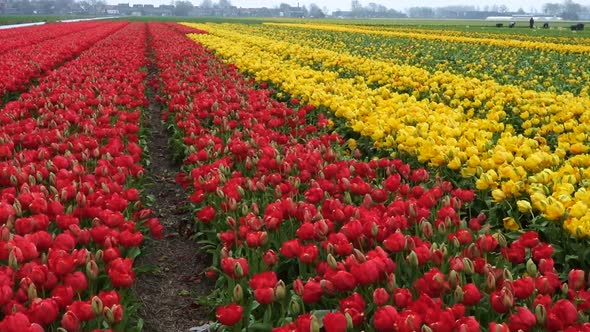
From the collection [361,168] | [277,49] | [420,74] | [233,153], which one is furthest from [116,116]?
[277,49]

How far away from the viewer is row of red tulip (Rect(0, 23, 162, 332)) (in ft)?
9.16

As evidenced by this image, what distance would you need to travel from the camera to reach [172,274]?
16.2 ft

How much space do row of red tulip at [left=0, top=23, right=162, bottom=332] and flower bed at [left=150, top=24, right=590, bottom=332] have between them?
22.2 inches

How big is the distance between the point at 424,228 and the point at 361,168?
1.40 metres

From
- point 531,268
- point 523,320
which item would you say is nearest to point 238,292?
point 523,320

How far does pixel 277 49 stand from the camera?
2148cm

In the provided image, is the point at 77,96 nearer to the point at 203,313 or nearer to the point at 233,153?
the point at 233,153

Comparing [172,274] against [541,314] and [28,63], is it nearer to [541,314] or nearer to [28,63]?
[541,314]

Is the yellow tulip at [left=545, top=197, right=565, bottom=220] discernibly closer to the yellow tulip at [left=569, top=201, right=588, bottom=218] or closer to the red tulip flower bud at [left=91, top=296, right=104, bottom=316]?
the yellow tulip at [left=569, top=201, right=588, bottom=218]

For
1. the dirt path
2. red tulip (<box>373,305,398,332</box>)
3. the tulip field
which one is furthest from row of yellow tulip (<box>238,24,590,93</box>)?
red tulip (<box>373,305,398,332</box>)

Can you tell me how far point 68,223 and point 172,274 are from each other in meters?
1.41

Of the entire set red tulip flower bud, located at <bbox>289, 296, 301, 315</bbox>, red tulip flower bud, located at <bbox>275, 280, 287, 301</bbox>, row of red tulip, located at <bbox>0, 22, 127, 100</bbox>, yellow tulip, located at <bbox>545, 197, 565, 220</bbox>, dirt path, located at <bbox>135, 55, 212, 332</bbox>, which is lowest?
dirt path, located at <bbox>135, 55, 212, 332</bbox>

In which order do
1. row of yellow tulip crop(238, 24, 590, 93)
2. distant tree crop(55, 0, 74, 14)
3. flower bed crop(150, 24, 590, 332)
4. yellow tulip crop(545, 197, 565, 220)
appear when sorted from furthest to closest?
distant tree crop(55, 0, 74, 14) < row of yellow tulip crop(238, 24, 590, 93) < yellow tulip crop(545, 197, 565, 220) < flower bed crop(150, 24, 590, 332)

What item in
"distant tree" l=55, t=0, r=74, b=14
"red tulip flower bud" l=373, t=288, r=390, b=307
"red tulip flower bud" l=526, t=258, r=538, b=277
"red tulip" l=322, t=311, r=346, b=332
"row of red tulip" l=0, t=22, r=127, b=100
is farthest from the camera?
"distant tree" l=55, t=0, r=74, b=14
